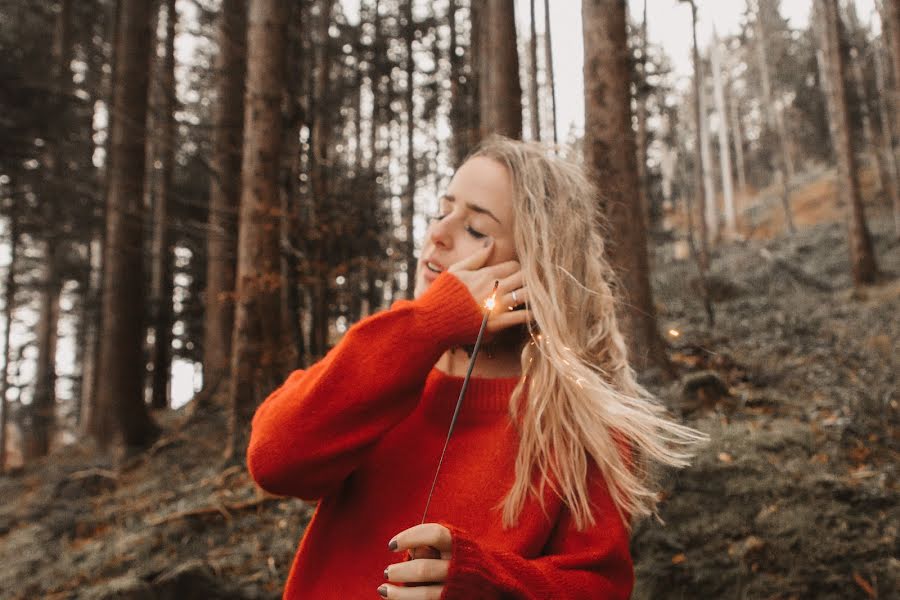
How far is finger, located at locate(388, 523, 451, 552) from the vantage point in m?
1.09

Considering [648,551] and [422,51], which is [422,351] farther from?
[422,51]

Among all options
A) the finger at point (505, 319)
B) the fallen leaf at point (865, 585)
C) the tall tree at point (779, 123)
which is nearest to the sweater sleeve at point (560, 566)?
the finger at point (505, 319)

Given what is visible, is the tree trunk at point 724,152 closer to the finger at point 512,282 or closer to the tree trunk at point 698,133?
the tree trunk at point 698,133

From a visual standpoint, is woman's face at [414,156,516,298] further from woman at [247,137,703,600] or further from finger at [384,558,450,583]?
finger at [384,558,450,583]

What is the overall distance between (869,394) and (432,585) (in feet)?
21.1

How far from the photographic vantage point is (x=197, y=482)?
6480 millimetres

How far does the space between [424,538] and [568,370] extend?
642mm

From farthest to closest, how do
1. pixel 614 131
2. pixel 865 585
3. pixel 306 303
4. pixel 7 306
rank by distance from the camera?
pixel 7 306, pixel 306 303, pixel 614 131, pixel 865 585

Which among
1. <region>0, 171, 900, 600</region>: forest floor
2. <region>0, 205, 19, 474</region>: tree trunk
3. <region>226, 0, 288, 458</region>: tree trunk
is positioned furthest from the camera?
<region>0, 205, 19, 474</region>: tree trunk

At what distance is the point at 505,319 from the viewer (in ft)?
A: 4.98

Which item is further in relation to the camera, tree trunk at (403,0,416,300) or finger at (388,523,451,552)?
tree trunk at (403,0,416,300)

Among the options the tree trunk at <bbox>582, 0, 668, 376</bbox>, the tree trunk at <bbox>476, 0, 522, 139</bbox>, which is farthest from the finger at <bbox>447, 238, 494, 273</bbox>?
the tree trunk at <bbox>476, 0, 522, 139</bbox>

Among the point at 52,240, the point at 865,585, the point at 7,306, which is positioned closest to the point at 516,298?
the point at 865,585

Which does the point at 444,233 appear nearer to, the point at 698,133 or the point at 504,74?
the point at 504,74
